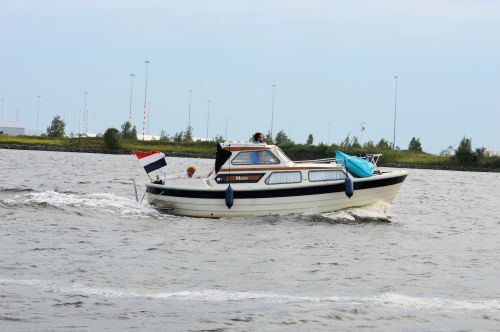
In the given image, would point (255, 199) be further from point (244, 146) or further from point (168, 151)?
point (168, 151)

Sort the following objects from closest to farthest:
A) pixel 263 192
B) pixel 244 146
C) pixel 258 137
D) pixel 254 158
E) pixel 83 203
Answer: pixel 263 192, pixel 254 158, pixel 244 146, pixel 258 137, pixel 83 203

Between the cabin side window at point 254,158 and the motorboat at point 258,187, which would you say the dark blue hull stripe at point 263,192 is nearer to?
the motorboat at point 258,187

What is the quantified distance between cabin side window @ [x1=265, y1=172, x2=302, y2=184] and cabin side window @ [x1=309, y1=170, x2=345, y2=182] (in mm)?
482

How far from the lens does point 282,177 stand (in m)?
29.9

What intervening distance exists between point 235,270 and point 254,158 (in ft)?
33.4

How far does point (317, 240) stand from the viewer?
2656 cm

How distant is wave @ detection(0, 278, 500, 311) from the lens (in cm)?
1691

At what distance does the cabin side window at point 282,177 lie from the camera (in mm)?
29938

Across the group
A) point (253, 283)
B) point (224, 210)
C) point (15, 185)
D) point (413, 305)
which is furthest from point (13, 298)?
point (15, 185)

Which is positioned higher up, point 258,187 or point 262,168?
point 262,168

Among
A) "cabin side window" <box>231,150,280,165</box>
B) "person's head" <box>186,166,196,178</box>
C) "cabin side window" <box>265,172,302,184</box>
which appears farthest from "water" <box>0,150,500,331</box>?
"cabin side window" <box>231,150,280,165</box>

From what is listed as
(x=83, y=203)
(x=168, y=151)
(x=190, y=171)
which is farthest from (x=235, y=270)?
(x=168, y=151)

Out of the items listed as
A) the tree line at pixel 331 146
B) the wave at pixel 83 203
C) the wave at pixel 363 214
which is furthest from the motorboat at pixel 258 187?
the tree line at pixel 331 146

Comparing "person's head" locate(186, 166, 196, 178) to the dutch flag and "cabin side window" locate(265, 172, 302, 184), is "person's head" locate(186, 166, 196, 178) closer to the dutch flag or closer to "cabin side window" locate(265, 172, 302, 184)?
the dutch flag
